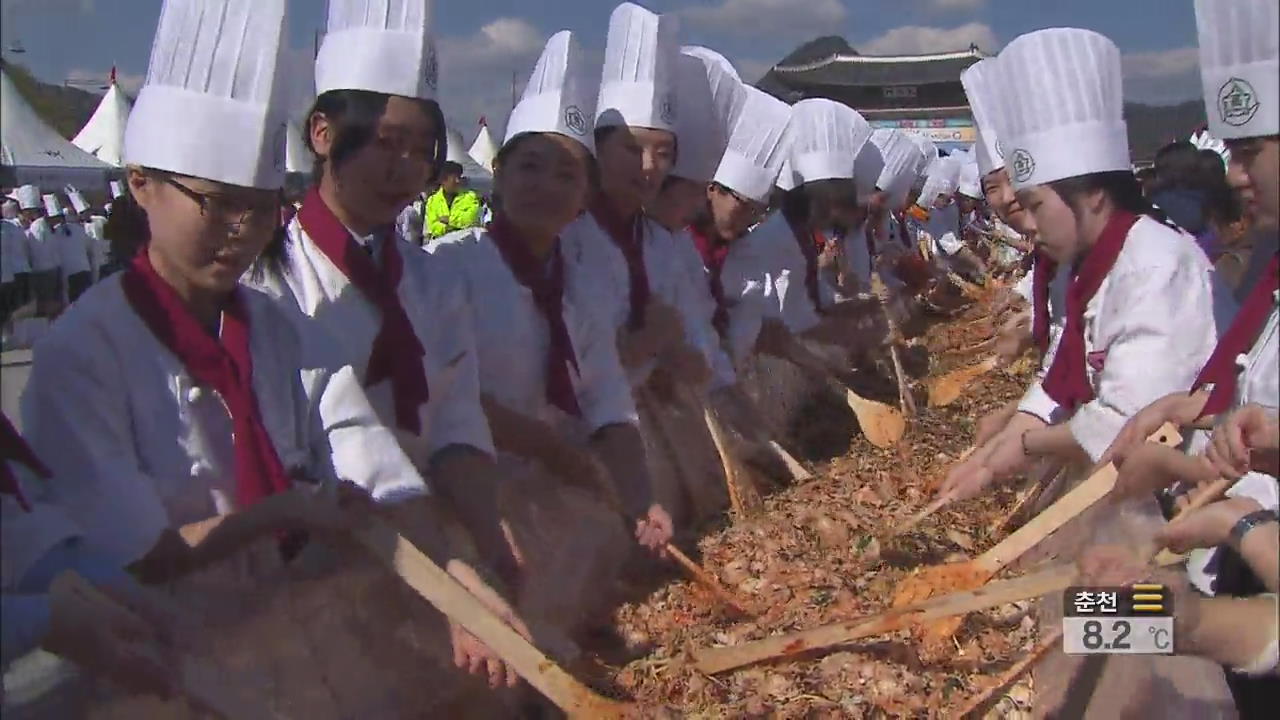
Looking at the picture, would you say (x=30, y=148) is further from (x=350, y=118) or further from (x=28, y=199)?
(x=28, y=199)

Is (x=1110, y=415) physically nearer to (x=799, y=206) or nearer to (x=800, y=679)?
(x=800, y=679)

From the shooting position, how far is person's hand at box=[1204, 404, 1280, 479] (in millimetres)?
1828

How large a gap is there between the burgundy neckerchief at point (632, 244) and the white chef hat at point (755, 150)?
161cm

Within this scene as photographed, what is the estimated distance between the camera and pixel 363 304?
9.30 feet

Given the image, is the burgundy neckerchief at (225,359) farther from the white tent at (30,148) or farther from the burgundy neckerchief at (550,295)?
the burgundy neckerchief at (550,295)

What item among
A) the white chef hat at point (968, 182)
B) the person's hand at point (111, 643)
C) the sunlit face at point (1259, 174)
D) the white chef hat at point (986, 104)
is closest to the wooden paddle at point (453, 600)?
the person's hand at point (111, 643)

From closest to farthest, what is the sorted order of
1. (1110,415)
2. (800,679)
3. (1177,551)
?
1. (1177,551)
2. (800,679)
3. (1110,415)

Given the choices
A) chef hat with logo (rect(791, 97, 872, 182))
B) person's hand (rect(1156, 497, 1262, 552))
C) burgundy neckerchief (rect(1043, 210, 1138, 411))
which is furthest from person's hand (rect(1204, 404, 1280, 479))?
chef hat with logo (rect(791, 97, 872, 182))

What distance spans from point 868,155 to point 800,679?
25.6 feet

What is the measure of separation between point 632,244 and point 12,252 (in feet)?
9.35

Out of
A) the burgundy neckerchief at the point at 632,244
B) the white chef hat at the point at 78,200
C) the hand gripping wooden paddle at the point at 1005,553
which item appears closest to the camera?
the hand gripping wooden paddle at the point at 1005,553

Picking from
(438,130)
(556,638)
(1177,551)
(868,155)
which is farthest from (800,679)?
(868,155)

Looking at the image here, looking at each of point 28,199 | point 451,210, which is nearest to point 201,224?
point 28,199

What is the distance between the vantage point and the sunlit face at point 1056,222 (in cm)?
312
